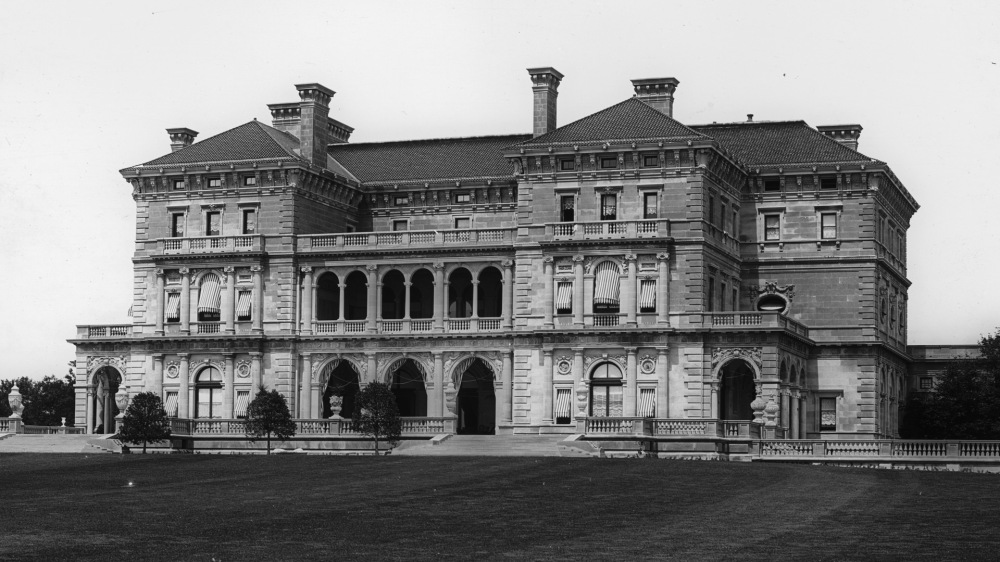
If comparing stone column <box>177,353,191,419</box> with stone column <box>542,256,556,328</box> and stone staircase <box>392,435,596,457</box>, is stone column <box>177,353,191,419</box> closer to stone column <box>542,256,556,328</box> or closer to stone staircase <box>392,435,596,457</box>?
stone staircase <box>392,435,596,457</box>

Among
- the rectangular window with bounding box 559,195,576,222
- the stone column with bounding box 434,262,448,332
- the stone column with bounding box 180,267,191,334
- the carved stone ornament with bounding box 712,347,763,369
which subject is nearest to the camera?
the carved stone ornament with bounding box 712,347,763,369

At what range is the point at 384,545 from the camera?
37.1m

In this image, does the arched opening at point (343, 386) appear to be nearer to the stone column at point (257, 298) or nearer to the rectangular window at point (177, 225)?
the stone column at point (257, 298)

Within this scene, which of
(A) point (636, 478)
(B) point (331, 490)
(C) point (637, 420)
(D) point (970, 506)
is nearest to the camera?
(D) point (970, 506)

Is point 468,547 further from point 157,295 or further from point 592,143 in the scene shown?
point 157,295

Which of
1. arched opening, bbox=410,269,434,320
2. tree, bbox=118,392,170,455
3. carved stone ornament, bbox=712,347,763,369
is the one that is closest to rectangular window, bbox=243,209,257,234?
arched opening, bbox=410,269,434,320

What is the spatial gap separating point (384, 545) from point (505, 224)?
54287mm

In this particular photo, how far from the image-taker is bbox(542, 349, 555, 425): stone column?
82312 millimetres

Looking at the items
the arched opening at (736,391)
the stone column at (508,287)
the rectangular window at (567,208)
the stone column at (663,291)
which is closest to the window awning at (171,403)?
the stone column at (508,287)

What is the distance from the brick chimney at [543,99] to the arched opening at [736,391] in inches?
568

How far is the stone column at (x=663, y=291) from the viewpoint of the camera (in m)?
81.3

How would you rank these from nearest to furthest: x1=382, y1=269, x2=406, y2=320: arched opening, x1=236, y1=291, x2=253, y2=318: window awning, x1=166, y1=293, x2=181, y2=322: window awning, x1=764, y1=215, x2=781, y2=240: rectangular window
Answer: x1=236, y1=291, x2=253, y2=318: window awning < x1=764, y1=215, x2=781, y2=240: rectangular window < x1=166, y1=293, x2=181, y2=322: window awning < x1=382, y1=269, x2=406, y2=320: arched opening

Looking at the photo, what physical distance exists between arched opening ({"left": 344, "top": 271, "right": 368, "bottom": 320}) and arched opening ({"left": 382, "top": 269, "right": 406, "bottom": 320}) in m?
1.04

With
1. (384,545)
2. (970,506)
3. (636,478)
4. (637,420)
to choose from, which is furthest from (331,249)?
(384,545)
